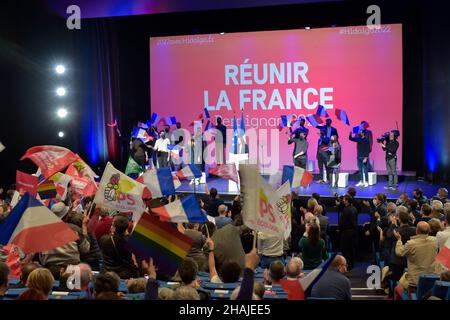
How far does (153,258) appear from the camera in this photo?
5.21 m

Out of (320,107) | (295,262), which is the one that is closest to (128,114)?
(320,107)

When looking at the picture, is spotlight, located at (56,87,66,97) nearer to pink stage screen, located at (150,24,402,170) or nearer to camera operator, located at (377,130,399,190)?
pink stage screen, located at (150,24,402,170)

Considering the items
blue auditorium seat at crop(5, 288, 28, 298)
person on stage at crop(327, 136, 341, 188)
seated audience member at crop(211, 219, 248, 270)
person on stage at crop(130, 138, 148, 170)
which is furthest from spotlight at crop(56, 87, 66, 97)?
blue auditorium seat at crop(5, 288, 28, 298)

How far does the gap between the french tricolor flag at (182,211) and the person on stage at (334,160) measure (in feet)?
30.1

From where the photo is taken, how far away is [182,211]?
7008 mm

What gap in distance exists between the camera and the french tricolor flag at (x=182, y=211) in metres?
6.98

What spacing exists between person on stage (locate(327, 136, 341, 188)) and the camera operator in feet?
3.50

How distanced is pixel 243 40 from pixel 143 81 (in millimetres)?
3488

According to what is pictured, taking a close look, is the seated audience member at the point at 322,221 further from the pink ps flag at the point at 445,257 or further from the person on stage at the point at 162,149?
the person on stage at the point at 162,149

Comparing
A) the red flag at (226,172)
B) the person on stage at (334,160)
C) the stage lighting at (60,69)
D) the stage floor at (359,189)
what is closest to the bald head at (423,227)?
the red flag at (226,172)

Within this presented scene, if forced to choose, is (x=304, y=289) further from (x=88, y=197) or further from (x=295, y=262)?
(x=88, y=197)

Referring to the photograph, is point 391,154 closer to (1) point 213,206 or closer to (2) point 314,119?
(2) point 314,119

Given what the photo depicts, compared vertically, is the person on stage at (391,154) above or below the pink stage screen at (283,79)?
below
